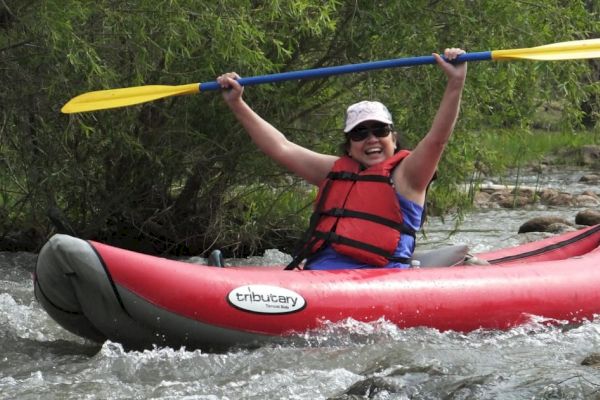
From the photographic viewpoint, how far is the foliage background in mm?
5453

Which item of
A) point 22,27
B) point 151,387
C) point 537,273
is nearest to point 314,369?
point 151,387

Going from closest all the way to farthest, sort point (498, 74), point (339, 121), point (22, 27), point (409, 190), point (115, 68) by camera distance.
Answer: point (409, 190) → point (22, 27) → point (115, 68) → point (498, 74) → point (339, 121)


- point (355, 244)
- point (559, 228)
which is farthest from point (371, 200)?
point (559, 228)

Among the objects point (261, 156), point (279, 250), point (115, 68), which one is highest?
point (115, 68)

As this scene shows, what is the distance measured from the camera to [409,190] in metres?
4.46

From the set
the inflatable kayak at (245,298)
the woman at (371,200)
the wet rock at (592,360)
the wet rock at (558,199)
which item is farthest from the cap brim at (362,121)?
the wet rock at (558,199)

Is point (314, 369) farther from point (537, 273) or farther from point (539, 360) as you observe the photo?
point (537, 273)

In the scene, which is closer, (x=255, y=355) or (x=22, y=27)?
(x=255, y=355)

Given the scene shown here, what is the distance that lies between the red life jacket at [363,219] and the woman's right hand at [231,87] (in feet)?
1.80

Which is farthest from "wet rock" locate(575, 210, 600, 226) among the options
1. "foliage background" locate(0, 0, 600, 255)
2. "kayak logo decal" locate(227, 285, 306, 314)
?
"kayak logo decal" locate(227, 285, 306, 314)

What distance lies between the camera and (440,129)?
169 inches

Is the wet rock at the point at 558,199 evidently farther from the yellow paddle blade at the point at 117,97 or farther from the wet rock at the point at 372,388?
the wet rock at the point at 372,388

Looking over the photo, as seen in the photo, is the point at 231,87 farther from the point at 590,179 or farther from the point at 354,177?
the point at 590,179

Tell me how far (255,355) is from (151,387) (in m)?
0.42
